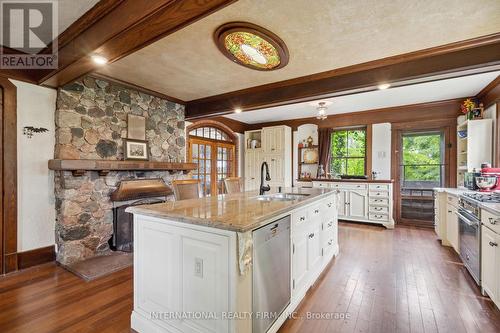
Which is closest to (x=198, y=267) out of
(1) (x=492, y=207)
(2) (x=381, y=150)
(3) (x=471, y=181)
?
(1) (x=492, y=207)

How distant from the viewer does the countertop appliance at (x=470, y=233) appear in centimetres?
228

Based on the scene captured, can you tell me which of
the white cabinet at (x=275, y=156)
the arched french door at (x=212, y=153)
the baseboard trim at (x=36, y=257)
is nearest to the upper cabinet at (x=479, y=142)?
the white cabinet at (x=275, y=156)

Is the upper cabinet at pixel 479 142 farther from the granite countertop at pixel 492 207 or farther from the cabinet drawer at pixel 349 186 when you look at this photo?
the granite countertop at pixel 492 207

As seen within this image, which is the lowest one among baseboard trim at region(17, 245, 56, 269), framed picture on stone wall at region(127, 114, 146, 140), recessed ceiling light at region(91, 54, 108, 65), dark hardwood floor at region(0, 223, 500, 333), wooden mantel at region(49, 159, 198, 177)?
dark hardwood floor at region(0, 223, 500, 333)

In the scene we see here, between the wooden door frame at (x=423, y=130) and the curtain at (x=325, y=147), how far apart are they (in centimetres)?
133

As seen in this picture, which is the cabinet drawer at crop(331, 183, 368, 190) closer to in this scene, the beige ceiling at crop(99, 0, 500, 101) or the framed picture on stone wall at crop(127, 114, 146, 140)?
the beige ceiling at crop(99, 0, 500, 101)

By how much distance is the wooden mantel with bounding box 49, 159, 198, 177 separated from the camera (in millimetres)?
2719

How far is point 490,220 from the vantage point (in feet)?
6.63

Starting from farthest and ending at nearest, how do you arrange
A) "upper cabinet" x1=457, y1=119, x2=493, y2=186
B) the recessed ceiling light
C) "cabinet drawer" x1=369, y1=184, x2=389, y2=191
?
"cabinet drawer" x1=369, y1=184, x2=389, y2=191 → "upper cabinet" x1=457, y1=119, x2=493, y2=186 → the recessed ceiling light

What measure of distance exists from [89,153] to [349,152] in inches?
205

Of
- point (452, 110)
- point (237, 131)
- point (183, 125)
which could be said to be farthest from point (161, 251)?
point (452, 110)

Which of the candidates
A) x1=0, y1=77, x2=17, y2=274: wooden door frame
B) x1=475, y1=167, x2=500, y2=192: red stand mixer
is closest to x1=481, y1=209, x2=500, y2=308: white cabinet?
x1=475, y1=167, x2=500, y2=192: red stand mixer

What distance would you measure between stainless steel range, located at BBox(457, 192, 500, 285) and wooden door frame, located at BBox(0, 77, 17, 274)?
4932 millimetres

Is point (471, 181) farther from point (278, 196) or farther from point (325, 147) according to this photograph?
point (278, 196)
